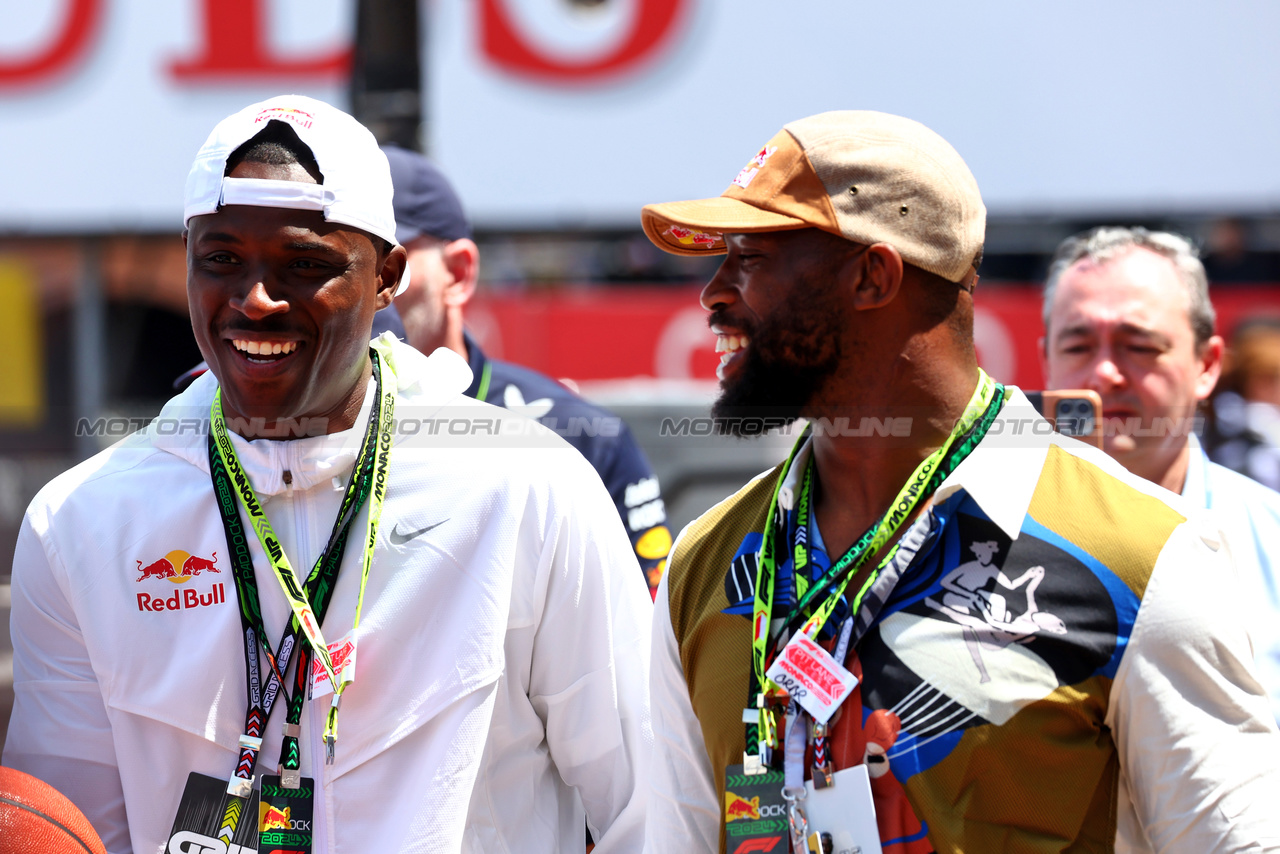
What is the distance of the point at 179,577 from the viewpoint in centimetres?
243

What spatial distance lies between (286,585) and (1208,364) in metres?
2.74

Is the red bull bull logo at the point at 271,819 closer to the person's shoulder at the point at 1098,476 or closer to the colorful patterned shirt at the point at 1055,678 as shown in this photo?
the colorful patterned shirt at the point at 1055,678

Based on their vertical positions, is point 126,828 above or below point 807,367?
below

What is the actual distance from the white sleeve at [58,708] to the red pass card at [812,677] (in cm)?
127

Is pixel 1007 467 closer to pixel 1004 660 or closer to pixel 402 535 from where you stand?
pixel 1004 660

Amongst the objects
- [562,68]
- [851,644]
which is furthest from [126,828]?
[562,68]

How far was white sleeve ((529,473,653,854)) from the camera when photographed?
252 centimetres

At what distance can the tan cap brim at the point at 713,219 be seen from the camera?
2186 mm

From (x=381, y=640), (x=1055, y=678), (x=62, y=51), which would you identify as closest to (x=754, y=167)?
(x=1055, y=678)

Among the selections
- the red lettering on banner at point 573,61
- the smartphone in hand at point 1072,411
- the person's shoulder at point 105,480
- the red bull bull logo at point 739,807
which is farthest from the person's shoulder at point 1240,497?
the red lettering on banner at point 573,61

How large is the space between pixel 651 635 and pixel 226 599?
2.62 feet

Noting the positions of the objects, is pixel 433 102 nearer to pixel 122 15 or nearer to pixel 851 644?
pixel 122 15

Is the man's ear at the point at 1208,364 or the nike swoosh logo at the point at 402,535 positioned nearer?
the nike swoosh logo at the point at 402,535

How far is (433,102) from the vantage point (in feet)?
34.7
